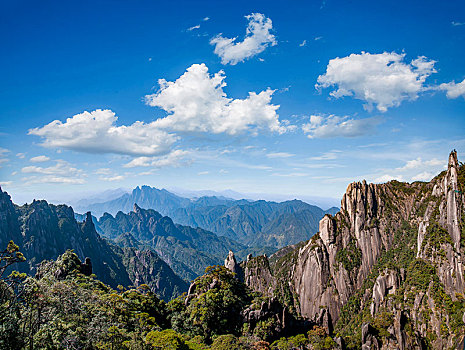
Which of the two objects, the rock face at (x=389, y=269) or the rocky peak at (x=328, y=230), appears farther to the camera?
the rocky peak at (x=328, y=230)

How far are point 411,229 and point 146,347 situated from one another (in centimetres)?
13689

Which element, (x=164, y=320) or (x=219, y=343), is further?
(x=164, y=320)

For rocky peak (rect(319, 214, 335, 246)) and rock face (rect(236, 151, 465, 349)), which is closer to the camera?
rock face (rect(236, 151, 465, 349))

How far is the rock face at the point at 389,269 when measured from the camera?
80812 millimetres

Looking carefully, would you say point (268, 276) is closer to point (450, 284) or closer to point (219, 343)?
point (450, 284)

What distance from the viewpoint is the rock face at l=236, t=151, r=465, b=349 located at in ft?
265

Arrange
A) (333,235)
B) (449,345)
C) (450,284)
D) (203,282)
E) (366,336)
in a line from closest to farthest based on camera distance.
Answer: (203,282)
(366,336)
(449,345)
(450,284)
(333,235)

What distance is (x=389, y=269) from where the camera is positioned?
354ft

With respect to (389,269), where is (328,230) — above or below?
above

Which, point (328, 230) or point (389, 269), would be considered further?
point (328, 230)

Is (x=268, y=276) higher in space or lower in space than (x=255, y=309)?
lower

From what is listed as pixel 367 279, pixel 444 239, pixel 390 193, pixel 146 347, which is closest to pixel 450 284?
pixel 444 239

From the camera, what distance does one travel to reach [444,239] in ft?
320

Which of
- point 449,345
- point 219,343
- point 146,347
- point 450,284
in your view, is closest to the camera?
point 146,347
